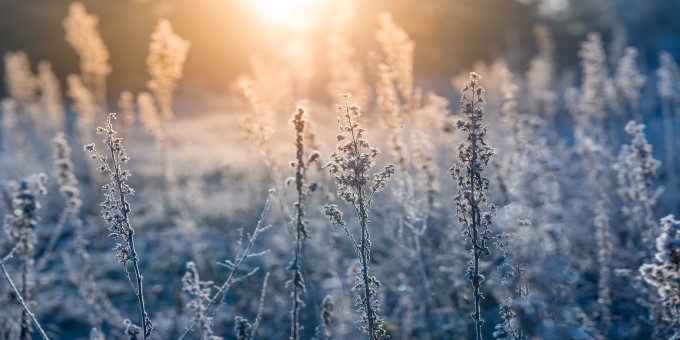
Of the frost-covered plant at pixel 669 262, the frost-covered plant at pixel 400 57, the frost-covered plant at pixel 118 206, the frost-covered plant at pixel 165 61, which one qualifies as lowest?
the frost-covered plant at pixel 669 262

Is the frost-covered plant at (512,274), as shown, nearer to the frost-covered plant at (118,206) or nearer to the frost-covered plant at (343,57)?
the frost-covered plant at (118,206)

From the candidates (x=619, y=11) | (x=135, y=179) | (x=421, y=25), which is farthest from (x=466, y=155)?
(x=619, y=11)

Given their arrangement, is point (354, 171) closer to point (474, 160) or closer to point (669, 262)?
point (474, 160)

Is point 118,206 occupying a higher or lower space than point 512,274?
higher

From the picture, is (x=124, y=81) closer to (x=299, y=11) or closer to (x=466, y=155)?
(x=299, y=11)

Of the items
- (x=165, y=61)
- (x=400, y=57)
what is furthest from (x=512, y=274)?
(x=165, y=61)

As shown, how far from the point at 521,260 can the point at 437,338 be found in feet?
10.9

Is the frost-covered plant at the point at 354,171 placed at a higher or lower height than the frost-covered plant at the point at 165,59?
lower

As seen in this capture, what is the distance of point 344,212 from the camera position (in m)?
11.9

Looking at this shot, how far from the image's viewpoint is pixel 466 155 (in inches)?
151

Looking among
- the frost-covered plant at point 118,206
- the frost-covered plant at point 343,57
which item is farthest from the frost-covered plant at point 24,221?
the frost-covered plant at point 343,57

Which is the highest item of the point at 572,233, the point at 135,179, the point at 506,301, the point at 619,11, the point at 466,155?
the point at 619,11

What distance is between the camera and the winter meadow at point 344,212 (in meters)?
3.88

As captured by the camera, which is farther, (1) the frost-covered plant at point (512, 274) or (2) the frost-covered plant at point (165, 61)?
(2) the frost-covered plant at point (165, 61)
